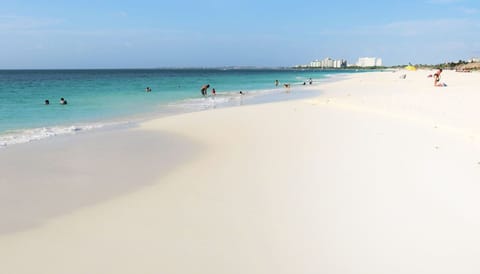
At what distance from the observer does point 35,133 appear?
1266 centimetres

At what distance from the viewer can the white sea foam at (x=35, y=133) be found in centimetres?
1126

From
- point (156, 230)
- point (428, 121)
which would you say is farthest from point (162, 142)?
point (428, 121)

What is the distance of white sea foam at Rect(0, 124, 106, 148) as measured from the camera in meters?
11.3

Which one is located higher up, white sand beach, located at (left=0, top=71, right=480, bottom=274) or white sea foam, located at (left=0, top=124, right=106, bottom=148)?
white sand beach, located at (left=0, top=71, right=480, bottom=274)

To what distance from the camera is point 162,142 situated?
10.6 metres

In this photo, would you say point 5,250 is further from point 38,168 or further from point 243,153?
point 243,153

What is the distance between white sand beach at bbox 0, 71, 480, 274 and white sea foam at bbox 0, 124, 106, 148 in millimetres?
1060

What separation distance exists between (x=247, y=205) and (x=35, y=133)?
33.4 feet

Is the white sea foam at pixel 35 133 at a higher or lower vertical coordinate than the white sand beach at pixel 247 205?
lower

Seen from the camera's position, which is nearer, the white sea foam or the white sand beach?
the white sand beach

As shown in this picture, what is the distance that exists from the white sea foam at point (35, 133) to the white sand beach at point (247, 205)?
106 cm

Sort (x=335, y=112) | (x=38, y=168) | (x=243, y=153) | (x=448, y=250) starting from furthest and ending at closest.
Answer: (x=335, y=112) < (x=243, y=153) < (x=38, y=168) < (x=448, y=250)

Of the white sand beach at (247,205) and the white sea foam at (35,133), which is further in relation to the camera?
the white sea foam at (35,133)

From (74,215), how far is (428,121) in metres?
11.5
